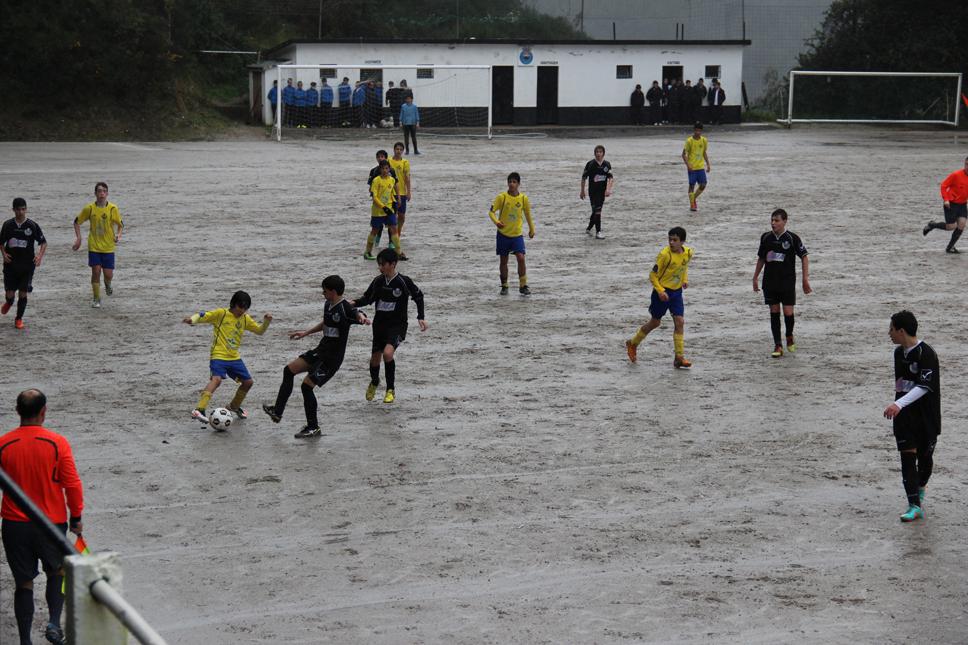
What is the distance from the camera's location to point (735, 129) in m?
43.3

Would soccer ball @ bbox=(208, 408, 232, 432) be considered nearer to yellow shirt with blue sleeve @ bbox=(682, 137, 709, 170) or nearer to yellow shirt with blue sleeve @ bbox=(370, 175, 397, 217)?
yellow shirt with blue sleeve @ bbox=(370, 175, 397, 217)

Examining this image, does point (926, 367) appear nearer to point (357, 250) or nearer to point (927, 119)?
point (357, 250)

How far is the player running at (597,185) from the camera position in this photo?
75.9ft

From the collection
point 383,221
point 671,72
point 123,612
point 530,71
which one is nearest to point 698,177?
point 383,221

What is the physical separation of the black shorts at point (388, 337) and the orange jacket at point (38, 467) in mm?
5944

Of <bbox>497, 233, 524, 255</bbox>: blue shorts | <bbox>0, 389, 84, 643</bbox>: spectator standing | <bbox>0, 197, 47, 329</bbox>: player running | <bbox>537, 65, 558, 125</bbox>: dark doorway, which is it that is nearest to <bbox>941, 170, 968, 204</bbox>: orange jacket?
<bbox>497, 233, 524, 255</bbox>: blue shorts

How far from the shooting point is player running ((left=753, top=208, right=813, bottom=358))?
15.4 meters

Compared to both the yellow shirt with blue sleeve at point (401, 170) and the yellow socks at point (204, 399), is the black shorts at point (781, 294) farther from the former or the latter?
the yellow shirt with blue sleeve at point (401, 170)

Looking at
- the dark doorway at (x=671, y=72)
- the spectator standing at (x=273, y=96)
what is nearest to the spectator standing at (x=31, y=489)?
the spectator standing at (x=273, y=96)

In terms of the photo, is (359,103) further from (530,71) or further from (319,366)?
(319,366)

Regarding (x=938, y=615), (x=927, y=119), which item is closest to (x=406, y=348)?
(x=938, y=615)

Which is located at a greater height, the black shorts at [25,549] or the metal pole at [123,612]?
the metal pole at [123,612]

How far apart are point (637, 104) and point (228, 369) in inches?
1347

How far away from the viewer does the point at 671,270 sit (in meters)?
15.0
